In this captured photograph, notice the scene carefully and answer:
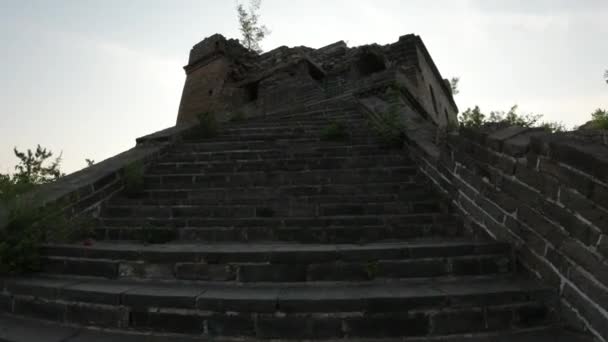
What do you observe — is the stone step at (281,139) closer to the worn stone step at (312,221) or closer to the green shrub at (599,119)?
the worn stone step at (312,221)

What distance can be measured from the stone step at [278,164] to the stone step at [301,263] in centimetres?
241

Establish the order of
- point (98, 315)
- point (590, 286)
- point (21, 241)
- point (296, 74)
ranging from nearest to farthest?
point (590, 286) → point (98, 315) → point (21, 241) → point (296, 74)

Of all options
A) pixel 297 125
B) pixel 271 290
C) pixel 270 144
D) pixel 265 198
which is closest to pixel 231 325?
pixel 271 290

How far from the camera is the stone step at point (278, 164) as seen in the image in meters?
5.62

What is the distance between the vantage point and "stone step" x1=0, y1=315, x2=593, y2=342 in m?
2.36

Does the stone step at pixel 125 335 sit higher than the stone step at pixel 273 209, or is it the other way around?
the stone step at pixel 273 209

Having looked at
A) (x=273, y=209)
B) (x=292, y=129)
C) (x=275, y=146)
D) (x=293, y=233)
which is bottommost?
(x=293, y=233)

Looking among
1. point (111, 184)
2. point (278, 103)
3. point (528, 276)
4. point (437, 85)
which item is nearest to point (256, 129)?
point (111, 184)

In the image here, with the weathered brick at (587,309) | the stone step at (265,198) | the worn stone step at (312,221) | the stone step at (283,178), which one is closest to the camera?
the weathered brick at (587,309)

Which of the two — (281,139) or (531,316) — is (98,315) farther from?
(281,139)

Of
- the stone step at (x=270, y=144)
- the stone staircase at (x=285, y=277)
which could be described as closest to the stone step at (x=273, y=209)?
the stone staircase at (x=285, y=277)

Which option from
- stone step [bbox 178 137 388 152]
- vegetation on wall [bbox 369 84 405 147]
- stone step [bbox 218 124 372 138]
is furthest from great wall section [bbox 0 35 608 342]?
stone step [bbox 218 124 372 138]

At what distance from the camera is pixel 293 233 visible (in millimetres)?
3793

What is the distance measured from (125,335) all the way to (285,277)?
133 cm
